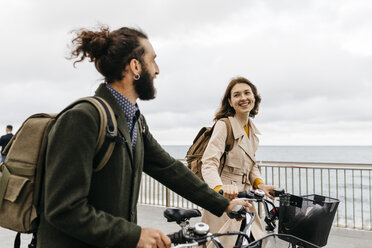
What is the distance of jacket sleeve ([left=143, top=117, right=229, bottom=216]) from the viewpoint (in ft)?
6.28

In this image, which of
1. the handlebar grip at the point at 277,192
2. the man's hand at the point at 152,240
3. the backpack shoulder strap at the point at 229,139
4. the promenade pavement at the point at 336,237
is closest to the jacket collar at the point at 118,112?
the man's hand at the point at 152,240

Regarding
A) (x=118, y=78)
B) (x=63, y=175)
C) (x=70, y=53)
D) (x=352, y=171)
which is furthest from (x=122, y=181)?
(x=352, y=171)

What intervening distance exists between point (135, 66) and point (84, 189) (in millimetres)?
689

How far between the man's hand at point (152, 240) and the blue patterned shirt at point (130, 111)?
45 centimetres

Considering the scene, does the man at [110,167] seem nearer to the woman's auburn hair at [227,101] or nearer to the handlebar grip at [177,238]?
the handlebar grip at [177,238]

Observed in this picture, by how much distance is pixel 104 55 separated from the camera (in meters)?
1.64

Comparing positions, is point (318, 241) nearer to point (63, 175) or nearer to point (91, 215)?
point (91, 215)

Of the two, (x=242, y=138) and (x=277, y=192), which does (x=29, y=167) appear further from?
(x=242, y=138)

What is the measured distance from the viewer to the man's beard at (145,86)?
163 centimetres

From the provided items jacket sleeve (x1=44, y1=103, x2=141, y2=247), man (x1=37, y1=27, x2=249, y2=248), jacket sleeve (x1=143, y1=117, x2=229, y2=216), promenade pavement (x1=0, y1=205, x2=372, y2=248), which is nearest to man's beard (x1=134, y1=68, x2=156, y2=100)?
man (x1=37, y1=27, x2=249, y2=248)

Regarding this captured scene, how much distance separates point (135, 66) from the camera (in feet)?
5.29

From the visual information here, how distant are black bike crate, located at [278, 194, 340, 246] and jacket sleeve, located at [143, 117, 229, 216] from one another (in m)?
0.53

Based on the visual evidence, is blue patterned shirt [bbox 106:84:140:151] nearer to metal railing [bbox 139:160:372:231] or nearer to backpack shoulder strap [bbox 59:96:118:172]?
backpack shoulder strap [bbox 59:96:118:172]

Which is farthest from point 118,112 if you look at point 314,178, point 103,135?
point 314,178
